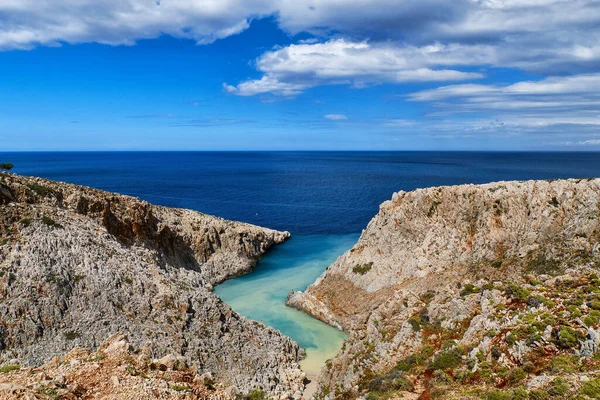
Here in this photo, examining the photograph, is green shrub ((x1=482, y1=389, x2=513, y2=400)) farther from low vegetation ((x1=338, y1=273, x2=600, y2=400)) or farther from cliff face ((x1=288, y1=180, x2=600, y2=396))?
cliff face ((x1=288, y1=180, x2=600, y2=396))

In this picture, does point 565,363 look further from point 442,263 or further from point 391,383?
point 442,263

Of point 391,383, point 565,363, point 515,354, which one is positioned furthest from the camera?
point 391,383

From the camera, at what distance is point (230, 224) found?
7500 centimetres

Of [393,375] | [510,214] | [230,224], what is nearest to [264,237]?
[230,224]

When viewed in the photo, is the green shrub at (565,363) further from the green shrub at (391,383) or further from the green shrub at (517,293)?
the green shrub at (391,383)

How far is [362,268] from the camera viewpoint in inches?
2029

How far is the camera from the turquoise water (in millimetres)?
43031

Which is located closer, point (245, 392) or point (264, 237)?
point (245, 392)

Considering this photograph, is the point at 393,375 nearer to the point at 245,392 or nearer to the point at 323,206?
the point at 245,392

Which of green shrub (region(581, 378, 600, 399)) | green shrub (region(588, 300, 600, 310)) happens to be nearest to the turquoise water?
green shrub (region(588, 300, 600, 310))

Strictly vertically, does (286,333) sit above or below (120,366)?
below

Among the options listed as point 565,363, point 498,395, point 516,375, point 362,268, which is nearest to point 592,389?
point 565,363

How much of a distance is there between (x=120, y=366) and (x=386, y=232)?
133 ft

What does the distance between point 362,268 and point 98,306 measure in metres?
31.3
